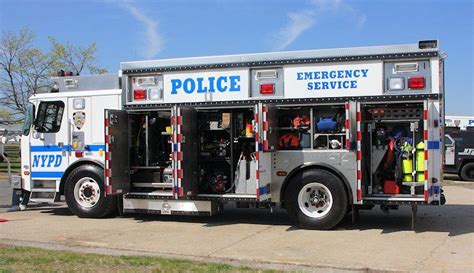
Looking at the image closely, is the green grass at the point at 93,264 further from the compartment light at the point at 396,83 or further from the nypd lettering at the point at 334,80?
the compartment light at the point at 396,83

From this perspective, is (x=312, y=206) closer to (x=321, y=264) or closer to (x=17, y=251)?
(x=321, y=264)

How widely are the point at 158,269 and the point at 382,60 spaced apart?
4.98 metres

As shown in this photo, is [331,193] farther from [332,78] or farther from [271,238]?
[332,78]

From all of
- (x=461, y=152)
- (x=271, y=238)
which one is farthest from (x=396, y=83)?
(x=461, y=152)

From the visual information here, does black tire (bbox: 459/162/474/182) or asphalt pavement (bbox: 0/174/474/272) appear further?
black tire (bbox: 459/162/474/182)

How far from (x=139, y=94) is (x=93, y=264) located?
14.5ft

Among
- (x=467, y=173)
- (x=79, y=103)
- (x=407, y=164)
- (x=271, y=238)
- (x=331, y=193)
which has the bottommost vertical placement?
(x=271, y=238)

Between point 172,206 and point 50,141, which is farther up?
point 50,141

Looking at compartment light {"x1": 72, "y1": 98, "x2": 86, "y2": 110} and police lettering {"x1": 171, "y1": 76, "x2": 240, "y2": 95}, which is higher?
police lettering {"x1": 171, "y1": 76, "x2": 240, "y2": 95}

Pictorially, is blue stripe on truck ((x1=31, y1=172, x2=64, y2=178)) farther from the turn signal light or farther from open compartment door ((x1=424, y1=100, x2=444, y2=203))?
A: open compartment door ((x1=424, y1=100, x2=444, y2=203))

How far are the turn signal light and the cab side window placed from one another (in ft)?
6.23

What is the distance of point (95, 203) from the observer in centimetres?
A: 1046

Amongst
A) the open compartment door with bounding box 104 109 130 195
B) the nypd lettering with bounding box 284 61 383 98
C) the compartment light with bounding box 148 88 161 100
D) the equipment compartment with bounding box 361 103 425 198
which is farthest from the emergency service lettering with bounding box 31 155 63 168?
the equipment compartment with bounding box 361 103 425 198

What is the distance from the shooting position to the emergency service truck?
8469 millimetres
